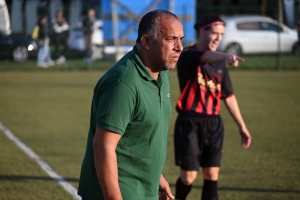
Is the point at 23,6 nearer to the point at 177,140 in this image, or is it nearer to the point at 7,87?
the point at 7,87

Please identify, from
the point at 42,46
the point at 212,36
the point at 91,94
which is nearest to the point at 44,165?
the point at 212,36

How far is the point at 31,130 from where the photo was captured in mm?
12430

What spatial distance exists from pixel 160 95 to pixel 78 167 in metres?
5.54

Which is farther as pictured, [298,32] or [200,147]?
[298,32]

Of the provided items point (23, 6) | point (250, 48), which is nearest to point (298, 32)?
point (250, 48)

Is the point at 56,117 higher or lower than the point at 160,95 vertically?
lower

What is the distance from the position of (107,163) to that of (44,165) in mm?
5894

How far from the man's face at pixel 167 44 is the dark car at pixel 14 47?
81.9ft

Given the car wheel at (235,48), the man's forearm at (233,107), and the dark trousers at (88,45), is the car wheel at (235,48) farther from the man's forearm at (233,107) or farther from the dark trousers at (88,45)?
the man's forearm at (233,107)

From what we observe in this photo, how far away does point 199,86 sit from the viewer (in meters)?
6.71

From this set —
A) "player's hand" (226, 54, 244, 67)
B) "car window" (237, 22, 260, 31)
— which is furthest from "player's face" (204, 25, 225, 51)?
"car window" (237, 22, 260, 31)

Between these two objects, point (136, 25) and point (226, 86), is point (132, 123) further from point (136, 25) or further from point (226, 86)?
point (136, 25)

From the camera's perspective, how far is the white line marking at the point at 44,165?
316 inches

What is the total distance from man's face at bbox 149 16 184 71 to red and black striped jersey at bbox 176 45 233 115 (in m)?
2.81
